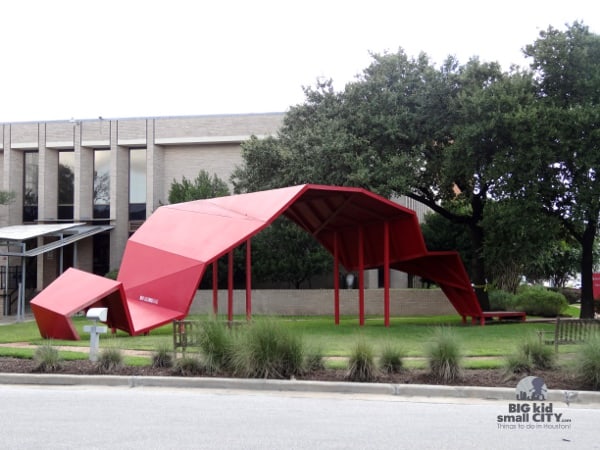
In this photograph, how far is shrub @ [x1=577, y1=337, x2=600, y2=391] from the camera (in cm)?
1026

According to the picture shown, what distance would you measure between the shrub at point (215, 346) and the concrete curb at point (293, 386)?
0.55m

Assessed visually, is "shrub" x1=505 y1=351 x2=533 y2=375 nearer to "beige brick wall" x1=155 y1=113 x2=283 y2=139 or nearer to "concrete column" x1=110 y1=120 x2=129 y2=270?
Result: "beige brick wall" x1=155 y1=113 x2=283 y2=139

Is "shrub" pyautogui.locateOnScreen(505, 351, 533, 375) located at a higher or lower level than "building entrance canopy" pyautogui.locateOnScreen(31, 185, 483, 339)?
lower

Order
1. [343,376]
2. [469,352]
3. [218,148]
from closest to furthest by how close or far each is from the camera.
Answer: [343,376] → [469,352] → [218,148]

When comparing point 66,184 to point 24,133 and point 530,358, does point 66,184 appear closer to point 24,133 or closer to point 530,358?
point 24,133

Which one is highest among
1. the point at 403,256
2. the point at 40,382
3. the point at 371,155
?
the point at 371,155

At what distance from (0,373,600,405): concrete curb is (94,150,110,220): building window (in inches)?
1124

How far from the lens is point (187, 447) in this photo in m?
6.97

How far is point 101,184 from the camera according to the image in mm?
39875

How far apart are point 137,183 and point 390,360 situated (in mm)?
30585

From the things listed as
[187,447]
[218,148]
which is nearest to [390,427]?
[187,447]

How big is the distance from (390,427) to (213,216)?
13.6 meters

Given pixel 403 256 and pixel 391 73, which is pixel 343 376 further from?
pixel 391 73

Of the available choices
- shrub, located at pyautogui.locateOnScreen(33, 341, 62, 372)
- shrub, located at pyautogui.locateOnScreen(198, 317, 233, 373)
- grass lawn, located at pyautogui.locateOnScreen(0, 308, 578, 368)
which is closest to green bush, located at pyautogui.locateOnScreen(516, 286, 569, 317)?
grass lawn, located at pyautogui.locateOnScreen(0, 308, 578, 368)
